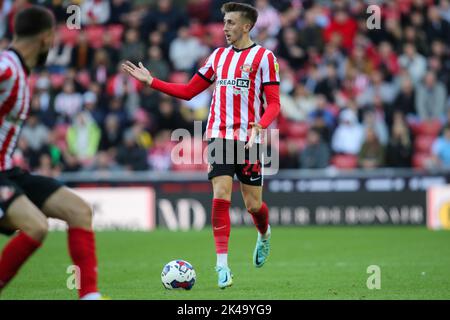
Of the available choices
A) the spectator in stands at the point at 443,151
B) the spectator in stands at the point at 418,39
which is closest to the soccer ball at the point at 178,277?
the spectator in stands at the point at 443,151

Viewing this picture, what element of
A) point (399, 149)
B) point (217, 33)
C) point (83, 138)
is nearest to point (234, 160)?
point (399, 149)

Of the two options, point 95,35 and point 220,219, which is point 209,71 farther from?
point 95,35

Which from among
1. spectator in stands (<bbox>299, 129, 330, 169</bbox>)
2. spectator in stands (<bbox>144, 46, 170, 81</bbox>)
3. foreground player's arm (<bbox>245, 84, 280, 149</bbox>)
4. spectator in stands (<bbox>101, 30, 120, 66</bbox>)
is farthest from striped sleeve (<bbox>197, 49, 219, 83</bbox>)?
spectator in stands (<bbox>101, 30, 120, 66</bbox>)

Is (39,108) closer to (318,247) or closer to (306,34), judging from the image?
(306,34)

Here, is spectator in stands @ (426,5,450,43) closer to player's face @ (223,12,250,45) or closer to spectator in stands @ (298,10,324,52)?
spectator in stands @ (298,10,324,52)

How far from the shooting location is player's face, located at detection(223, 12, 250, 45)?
909 cm

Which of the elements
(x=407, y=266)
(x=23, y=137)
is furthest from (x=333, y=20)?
(x=407, y=266)

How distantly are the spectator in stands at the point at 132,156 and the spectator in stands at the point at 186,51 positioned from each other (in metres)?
2.47

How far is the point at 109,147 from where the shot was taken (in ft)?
65.6

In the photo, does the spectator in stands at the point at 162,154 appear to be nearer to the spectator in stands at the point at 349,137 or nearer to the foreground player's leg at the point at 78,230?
the spectator in stands at the point at 349,137

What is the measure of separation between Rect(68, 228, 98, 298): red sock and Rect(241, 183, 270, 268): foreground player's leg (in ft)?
9.50
